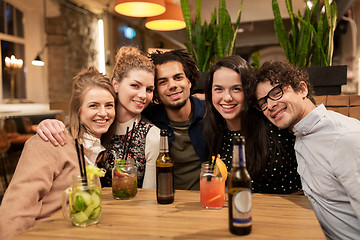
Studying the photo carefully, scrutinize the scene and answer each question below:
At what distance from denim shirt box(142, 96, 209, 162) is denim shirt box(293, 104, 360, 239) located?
73cm

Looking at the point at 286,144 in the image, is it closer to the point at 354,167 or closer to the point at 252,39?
the point at 354,167

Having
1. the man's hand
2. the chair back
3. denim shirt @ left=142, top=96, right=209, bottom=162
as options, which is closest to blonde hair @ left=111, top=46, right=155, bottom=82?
denim shirt @ left=142, top=96, right=209, bottom=162

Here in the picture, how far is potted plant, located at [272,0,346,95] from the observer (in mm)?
2512

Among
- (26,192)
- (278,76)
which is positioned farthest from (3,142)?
(278,76)

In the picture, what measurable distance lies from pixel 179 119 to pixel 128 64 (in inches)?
21.8

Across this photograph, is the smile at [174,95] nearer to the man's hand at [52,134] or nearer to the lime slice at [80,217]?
the man's hand at [52,134]

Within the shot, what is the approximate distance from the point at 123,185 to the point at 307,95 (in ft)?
3.54

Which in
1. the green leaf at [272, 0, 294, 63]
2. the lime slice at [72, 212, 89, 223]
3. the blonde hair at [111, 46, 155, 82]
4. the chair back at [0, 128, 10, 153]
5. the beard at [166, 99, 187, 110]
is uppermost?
the green leaf at [272, 0, 294, 63]

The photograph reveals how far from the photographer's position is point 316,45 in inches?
105

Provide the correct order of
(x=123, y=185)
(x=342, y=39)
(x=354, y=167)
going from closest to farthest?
(x=354, y=167)
(x=123, y=185)
(x=342, y=39)

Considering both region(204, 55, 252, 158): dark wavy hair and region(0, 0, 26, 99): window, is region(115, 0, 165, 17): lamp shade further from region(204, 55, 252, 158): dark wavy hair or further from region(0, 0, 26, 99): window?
region(0, 0, 26, 99): window

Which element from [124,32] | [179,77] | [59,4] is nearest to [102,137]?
[179,77]

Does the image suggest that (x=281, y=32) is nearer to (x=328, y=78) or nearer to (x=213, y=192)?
(x=328, y=78)

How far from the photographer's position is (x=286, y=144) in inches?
67.3
